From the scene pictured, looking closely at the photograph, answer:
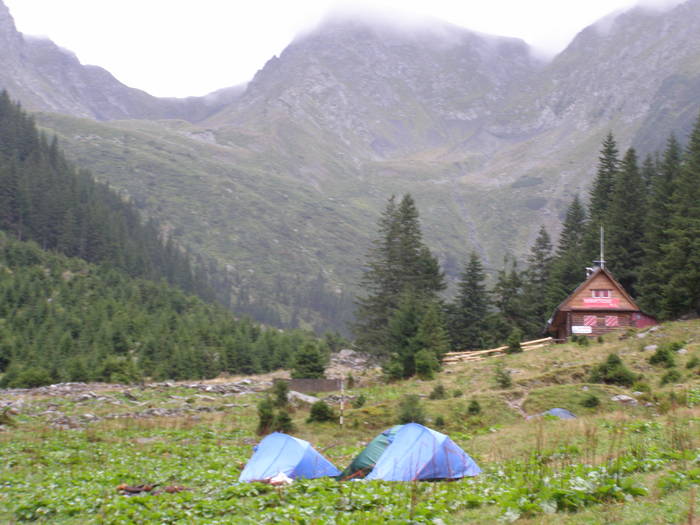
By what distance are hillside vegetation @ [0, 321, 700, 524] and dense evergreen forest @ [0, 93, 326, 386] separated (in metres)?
15.5

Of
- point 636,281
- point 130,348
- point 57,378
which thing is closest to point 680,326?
point 636,281

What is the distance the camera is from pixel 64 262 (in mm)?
85000

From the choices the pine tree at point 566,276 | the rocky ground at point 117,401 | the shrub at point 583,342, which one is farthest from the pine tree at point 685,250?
the rocky ground at point 117,401

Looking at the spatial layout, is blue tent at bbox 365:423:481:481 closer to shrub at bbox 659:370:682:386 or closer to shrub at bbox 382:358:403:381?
shrub at bbox 659:370:682:386

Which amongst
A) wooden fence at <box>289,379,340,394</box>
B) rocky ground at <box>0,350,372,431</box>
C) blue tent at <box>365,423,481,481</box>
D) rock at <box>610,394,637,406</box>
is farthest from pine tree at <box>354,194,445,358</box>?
blue tent at <box>365,423,481,481</box>

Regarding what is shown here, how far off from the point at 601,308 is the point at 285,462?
122ft

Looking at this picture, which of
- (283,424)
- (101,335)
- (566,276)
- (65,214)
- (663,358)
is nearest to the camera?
(283,424)

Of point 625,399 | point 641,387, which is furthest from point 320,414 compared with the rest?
point 641,387

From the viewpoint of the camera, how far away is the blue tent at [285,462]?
1720cm

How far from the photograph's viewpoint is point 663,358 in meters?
30.8

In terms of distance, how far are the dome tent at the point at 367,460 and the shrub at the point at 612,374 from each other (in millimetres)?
15293

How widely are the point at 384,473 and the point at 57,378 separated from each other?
36.9m

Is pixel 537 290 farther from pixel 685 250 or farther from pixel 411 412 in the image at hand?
pixel 411 412

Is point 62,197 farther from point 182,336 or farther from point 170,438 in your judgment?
point 170,438
